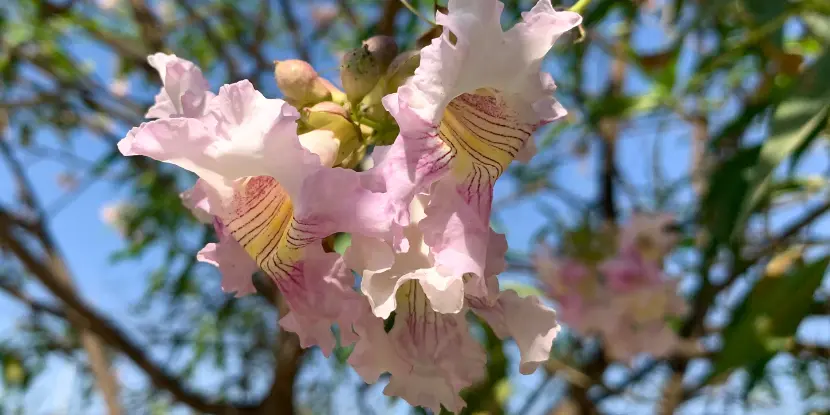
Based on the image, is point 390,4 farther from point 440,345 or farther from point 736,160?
point 440,345

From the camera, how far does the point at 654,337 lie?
1340 mm

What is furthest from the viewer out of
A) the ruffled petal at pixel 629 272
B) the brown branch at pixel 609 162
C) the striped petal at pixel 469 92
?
the brown branch at pixel 609 162

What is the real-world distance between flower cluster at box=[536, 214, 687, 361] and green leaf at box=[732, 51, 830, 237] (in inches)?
24.7

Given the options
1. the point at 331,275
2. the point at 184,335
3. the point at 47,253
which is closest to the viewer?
the point at 331,275

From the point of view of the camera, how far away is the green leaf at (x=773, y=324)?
0.85 metres

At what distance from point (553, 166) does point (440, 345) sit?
5.38 feet

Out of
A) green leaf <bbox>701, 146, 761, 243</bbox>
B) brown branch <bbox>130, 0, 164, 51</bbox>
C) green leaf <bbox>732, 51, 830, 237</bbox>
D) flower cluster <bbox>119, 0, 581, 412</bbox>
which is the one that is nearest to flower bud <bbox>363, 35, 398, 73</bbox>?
flower cluster <bbox>119, 0, 581, 412</bbox>

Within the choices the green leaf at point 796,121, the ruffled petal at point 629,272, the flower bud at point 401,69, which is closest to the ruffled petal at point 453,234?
the flower bud at point 401,69

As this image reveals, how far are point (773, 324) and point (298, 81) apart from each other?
69 cm

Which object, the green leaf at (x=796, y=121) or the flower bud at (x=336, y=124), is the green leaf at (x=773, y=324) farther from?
the flower bud at (x=336, y=124)

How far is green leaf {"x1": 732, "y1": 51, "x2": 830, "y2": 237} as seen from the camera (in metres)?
0.66

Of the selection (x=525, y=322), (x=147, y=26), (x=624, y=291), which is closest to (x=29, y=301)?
(x=147, y=26)

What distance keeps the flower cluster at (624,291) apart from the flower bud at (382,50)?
2.94 feet

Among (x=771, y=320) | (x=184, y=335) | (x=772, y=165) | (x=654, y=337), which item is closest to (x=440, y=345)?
(x=772, y=165)
